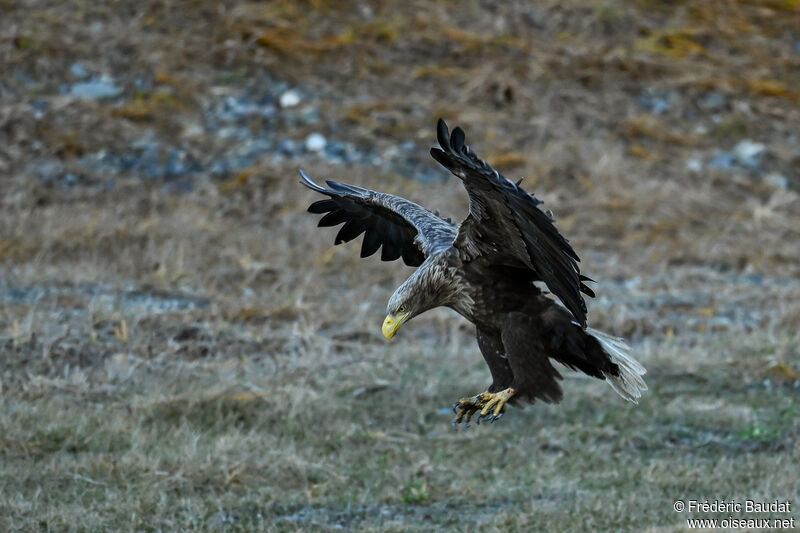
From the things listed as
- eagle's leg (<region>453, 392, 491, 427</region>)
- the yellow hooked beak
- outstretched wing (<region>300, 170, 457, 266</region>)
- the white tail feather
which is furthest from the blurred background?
outstretched wing (<region>300, 170, 457, 266</region>)

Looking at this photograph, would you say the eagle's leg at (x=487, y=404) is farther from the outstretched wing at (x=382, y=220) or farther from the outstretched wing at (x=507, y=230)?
the outstretched wing at (x=382, y=220)

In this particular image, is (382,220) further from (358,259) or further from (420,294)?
(358,259)

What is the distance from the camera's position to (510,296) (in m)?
5.12

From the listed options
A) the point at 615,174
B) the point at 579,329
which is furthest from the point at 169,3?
the point at 579,329

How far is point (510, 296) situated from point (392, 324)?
0.61 metres

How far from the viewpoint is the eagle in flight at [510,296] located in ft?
15.3

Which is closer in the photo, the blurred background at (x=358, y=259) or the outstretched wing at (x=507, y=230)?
the outstretched wing at (x=507, y=230)

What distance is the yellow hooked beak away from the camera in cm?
482

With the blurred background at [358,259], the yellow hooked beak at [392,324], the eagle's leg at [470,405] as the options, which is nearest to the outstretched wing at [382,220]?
the yellow hooked beak at [392,324]

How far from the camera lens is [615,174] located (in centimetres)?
1293

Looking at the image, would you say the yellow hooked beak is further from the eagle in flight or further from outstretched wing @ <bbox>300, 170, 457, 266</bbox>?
outstretched wing @ <bbox>300, 170, 457, 266</bbox>

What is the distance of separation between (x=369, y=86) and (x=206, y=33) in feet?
7.27

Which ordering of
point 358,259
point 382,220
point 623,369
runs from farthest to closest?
point 358,259 < point 382,220 < point 623,369

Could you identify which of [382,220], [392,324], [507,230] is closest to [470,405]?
[392,324]
